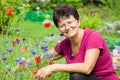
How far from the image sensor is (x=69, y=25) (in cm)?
404

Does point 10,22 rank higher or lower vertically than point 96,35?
lower

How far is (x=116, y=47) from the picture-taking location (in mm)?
6566

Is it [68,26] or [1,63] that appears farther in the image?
[1,63]

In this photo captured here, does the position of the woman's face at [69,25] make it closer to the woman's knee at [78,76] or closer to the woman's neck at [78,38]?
the woman's neck at [78,38]

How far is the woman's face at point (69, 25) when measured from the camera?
13.3ft

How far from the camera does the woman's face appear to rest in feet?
13.3

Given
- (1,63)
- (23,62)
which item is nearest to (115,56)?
(1,63)

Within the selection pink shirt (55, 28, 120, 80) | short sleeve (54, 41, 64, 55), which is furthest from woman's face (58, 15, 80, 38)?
short sleeve (54, 41, 64, 55)

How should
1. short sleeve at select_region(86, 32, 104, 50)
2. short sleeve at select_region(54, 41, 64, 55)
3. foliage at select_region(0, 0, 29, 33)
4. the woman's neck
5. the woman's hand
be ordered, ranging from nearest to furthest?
the woman's hand
short sleeve at select_region(86, 32, 104, 50)
the woman's neck
short sleeve at select_region(54, 41, 64, 55)
foliage at select_region(0, 0, 29, 33)

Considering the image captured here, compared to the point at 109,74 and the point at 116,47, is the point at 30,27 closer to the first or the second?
the point at 116,47

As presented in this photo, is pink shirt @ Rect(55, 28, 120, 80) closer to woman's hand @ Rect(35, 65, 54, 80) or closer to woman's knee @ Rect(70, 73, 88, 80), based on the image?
woman's knee @ Rect(70, 73, 88, 80)

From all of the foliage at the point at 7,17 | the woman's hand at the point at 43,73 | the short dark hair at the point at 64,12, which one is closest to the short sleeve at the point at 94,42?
the short dark hair at the point at 64,12

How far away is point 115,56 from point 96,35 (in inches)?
99.5

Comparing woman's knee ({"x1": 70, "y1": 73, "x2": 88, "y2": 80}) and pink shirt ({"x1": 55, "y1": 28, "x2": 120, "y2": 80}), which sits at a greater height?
pink shirt ({"x1": 55, "y1": 28, "x2": 120, "y2": 80})
